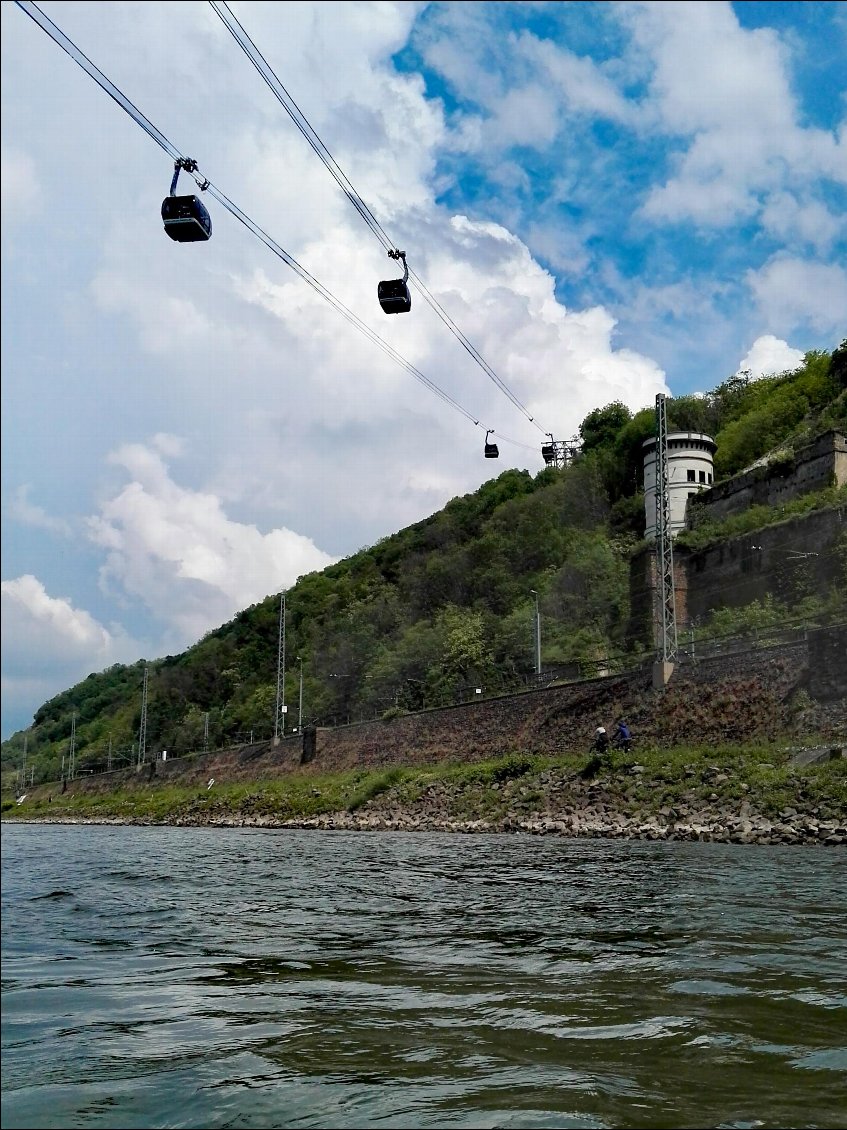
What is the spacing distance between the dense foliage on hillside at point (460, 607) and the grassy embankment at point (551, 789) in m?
6.96

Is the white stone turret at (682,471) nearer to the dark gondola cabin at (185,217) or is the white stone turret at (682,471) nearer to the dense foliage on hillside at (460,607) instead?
the dense foliage on hillside at (460,607)

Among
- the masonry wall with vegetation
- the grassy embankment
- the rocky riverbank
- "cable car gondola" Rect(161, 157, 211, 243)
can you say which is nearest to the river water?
"cable car gondola" Rect(161, 157, 211, 243)

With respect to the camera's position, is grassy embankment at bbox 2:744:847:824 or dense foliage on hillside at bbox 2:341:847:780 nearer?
grassy embankment at bbox 2:744:847:824

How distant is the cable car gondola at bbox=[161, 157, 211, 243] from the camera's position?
11.5 meters

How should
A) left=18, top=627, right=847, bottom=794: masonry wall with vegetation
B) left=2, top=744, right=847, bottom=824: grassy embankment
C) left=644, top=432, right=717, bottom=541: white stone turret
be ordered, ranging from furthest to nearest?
left=644, top=432, right=717, bottom=541: white stone turret → left=18, top=627, right=847, bottom=794: masonry wall with vegetation → left=2, top=744, right=847, bottom=824: grassy embankment

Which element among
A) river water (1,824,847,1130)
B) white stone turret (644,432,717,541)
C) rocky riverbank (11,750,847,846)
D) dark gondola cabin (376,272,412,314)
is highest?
white stone turret (644,432,717,541)

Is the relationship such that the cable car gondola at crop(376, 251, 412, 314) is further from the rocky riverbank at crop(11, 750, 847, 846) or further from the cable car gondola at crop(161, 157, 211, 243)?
the rocky riverbank at crop(11, 750, 847, 846)

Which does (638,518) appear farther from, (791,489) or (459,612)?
(791,489)

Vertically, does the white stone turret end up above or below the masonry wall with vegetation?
above

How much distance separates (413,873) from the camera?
50.3 ft

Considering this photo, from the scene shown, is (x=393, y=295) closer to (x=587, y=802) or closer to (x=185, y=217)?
(x=185, y=217)

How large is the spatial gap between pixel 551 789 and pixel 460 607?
183 feet

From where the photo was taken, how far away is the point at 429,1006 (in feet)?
18.9

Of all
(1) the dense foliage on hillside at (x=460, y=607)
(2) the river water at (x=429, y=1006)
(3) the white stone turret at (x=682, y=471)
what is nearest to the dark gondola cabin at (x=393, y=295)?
(2) the river water at (x=429, y=1006)
